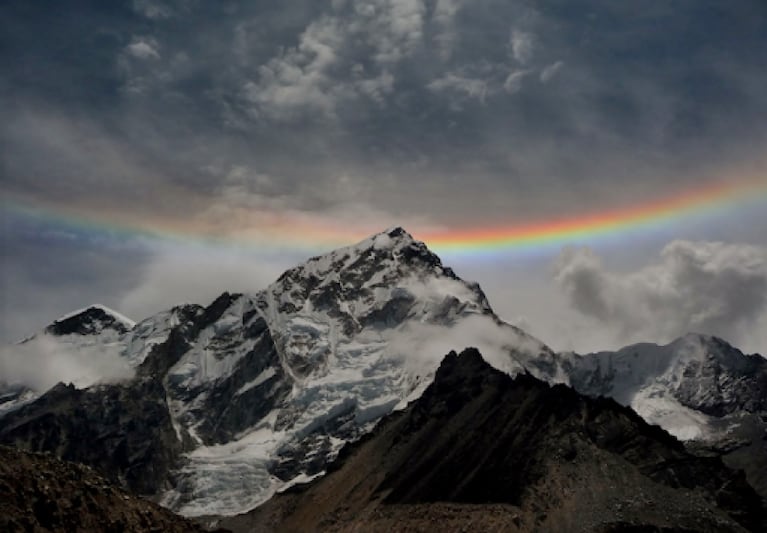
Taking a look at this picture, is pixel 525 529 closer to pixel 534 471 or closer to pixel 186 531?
pixel 534 471

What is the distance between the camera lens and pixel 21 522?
72062 mm

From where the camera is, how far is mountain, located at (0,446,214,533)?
242ft

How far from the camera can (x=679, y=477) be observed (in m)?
172

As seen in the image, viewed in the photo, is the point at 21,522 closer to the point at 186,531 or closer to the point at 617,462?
the point at 186,531

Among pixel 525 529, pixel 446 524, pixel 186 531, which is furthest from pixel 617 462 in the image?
pixel 186 531

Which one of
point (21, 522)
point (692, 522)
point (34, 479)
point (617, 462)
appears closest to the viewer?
point (21, 522)

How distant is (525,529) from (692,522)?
3552cm

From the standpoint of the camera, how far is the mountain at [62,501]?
73.6 metres

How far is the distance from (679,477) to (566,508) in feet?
79.4

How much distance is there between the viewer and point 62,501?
77.8 m

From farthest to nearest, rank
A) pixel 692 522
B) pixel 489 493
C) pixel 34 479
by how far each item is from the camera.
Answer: pixel 489 493, pixel 692 522, pixel 34 479

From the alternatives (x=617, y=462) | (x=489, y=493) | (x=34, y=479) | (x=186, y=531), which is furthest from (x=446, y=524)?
(x=34, y=479)

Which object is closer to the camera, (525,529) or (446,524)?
(525,529)

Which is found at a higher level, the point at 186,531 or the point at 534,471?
the point at 534,471
